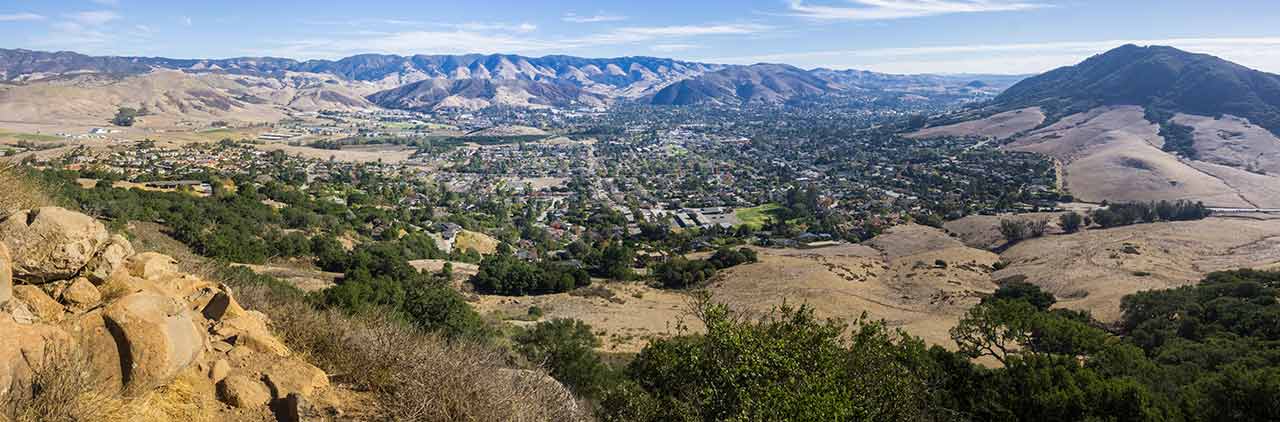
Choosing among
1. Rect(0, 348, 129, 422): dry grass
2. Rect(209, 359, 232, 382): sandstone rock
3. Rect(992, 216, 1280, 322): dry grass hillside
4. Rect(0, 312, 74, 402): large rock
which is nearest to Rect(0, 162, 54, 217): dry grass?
Rect(0, 312, 74, 402): large rock

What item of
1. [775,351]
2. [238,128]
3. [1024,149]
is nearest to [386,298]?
[775,351]

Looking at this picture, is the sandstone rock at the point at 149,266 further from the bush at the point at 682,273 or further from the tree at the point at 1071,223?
the tree at the point at 1071,223

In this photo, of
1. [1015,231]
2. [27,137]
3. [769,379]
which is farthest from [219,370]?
[27,137]

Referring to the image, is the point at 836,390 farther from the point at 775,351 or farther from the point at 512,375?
the point at 512,375

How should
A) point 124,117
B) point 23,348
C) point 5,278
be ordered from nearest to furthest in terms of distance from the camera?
point 23,348 < point 5,278 < point 124,117

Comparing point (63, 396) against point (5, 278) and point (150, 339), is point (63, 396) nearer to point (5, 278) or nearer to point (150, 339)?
point (150, 339)

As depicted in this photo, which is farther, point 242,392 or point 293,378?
point 293,378

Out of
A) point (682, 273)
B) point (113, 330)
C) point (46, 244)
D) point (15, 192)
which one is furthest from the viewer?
point (682, 273)
